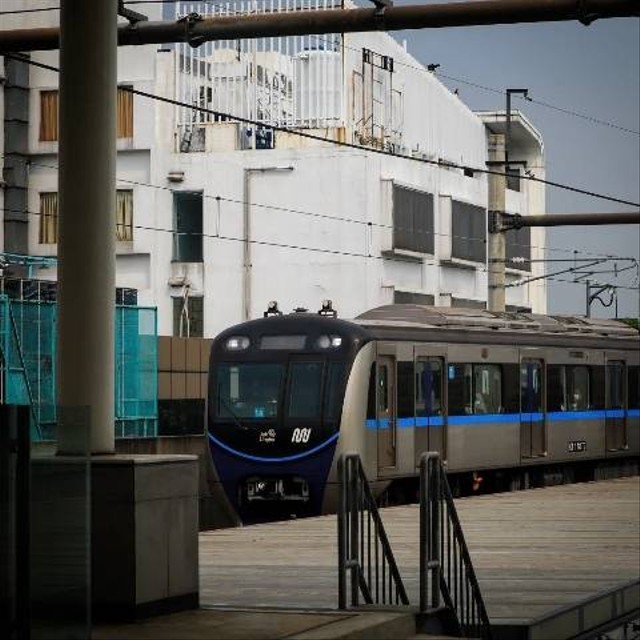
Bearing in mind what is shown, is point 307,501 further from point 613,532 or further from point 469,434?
point 613,532

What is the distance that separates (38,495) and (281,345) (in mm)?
20738

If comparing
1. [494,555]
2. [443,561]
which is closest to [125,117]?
[494,555]

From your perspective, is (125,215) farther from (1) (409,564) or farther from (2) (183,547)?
(2) (183,547)

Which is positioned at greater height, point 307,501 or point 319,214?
point 319,214

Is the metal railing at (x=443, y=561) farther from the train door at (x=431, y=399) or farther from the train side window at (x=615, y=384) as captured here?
the train side window at (x=615, y=384)

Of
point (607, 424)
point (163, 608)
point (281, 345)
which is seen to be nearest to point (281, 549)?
point (163, 608)

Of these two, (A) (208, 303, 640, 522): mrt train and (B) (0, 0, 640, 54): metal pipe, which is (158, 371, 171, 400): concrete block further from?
(B) (0, 0, 640, 54): metal pipe

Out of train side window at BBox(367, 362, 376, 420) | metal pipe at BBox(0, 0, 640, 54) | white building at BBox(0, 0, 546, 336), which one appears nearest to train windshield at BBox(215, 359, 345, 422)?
train side window at BBox(367, 362, 376, 420)

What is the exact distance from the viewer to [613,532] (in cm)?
2273

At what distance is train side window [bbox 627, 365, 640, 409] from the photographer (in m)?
41.2

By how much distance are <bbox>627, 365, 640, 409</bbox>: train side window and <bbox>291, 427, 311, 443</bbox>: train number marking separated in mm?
13125

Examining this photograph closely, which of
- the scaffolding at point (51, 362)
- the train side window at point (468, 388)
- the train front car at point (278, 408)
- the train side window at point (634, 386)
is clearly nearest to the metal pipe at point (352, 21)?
the train front car at point (278, 408)

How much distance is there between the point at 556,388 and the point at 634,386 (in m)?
4.88

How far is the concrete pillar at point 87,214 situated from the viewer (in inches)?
478
